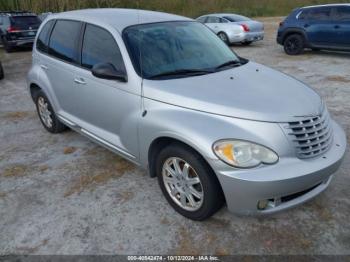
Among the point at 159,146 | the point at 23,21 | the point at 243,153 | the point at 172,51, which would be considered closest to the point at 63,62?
the point at 172,51

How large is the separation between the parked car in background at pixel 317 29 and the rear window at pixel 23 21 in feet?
33.6

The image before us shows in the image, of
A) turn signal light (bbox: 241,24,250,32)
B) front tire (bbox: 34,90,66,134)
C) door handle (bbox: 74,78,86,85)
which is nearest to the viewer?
door handle (bbox: 74,78,86,85)

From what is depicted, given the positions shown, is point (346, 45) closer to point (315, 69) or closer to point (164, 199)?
point (315, 69)

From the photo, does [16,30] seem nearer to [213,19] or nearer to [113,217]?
[213,19]

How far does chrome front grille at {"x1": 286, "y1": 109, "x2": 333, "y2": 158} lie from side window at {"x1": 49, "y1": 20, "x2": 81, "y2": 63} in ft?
8.51

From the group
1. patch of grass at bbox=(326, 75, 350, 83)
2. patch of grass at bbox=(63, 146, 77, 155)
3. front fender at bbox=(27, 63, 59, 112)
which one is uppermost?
front fender at bbox=(27, 63, 59, 112)

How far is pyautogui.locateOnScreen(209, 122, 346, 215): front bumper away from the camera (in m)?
2.45

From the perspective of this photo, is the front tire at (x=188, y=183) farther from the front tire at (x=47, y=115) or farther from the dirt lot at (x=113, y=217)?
the front tire at (x=47, y=115)

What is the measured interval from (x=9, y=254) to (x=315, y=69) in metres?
9.04

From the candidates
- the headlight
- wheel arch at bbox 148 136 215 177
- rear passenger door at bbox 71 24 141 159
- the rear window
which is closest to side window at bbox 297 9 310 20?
rear passenger door at bbox 71 24 141 159

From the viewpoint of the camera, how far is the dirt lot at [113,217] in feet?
9.02

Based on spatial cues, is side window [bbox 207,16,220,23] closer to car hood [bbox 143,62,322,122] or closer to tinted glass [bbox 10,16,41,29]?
tinted glass [bbox 10,16,41,29]

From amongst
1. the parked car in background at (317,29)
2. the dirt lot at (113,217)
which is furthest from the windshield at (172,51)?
the parked car in background at (317,29)

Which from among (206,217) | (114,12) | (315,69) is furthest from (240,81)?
(315,69)
